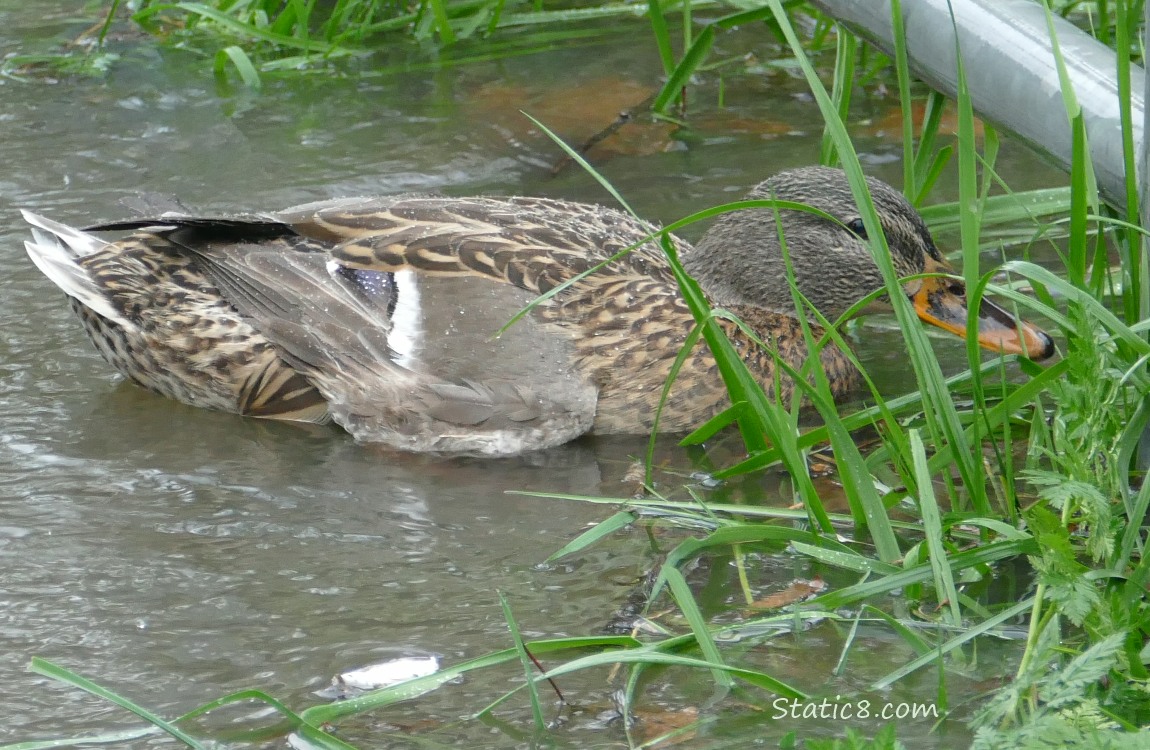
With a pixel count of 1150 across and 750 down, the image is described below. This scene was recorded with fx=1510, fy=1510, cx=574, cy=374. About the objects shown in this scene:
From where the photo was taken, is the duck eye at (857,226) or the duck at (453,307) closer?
the duck at (453,307)

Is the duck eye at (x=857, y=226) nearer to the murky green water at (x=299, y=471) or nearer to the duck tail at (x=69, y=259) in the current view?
the murky green water at (x=299, y=471)

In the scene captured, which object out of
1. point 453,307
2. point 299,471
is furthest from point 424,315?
point 299,471

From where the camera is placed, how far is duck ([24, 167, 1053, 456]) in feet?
15.1

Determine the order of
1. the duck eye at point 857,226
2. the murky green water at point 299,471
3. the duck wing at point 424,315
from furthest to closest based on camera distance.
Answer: the duck eye at point 857,226
the duck wing at point 424,315
the murky green water at point 299,471

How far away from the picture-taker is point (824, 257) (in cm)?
501

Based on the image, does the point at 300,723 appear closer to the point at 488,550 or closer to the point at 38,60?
the point at 488,550

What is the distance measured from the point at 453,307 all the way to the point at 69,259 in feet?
4.52

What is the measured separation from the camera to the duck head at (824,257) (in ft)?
15.1

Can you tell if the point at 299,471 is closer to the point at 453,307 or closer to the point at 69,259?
the point at 453,307

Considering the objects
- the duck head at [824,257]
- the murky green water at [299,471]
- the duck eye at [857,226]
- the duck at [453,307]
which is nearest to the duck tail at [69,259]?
the duck at [453,307]

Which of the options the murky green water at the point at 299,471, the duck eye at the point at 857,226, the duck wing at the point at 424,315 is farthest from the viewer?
the duck eye at the point at 857,226

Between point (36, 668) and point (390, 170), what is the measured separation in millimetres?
3746

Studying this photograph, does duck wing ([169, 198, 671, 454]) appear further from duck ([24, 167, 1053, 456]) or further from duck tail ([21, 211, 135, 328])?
duck tail ([21, 211, 135, 328])

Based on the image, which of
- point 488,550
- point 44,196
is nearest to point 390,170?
point 44,196
